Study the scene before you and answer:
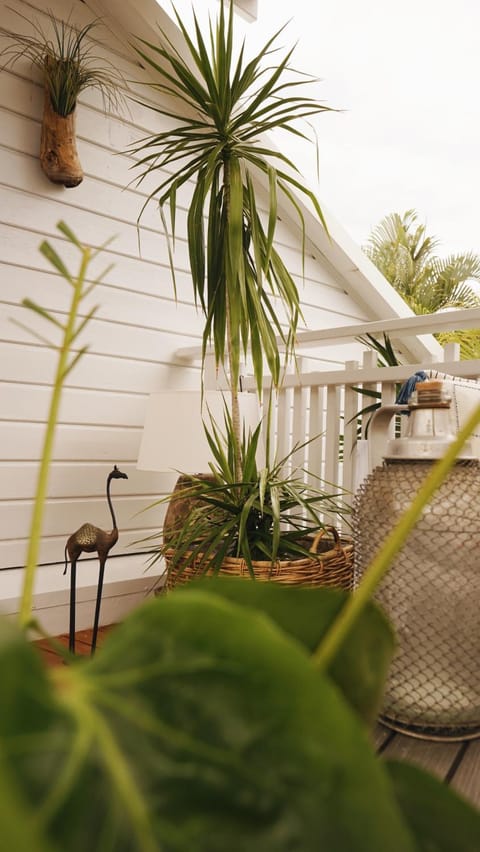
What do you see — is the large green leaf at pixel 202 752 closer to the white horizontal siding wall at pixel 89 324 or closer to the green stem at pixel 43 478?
the green stem at pixel 43 478

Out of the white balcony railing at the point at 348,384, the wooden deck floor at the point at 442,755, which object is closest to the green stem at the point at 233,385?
the white balcony railing at the point at 348,384

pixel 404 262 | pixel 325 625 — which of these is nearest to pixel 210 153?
pixel 325 625

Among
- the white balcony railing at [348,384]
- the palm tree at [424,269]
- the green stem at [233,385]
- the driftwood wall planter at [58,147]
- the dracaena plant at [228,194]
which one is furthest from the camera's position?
the palm tree at [424,269]

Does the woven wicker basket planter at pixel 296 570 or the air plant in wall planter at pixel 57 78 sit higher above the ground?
the air plant in wall planter at pixel 57 78

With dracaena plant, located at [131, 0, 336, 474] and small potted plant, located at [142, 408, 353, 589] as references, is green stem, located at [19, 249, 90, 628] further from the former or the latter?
dracaena plant, located at [131, 0, 336, 474]

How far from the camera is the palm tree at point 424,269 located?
36.2 feet

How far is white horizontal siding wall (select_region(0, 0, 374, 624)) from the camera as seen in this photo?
215 cm

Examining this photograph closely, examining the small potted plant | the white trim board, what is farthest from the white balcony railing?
the white trim board

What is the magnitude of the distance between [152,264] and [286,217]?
84 centimetres

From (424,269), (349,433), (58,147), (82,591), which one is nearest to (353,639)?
(349,433)

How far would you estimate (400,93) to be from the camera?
1064cm

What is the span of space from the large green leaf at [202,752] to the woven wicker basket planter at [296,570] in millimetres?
1020

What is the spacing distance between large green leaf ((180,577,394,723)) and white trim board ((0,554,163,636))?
187 cm

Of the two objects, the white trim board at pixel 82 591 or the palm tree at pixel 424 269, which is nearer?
the white trim board at pixel 82 591
